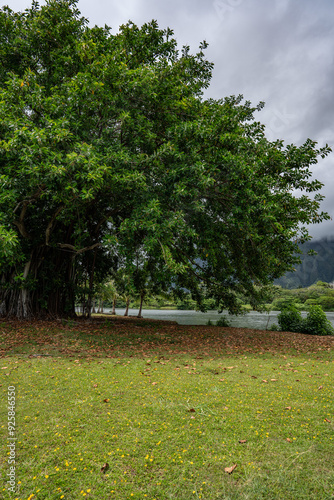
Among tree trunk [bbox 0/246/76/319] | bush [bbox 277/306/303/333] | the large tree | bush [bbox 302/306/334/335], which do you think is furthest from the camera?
bush [bbox 277/306/303/333]

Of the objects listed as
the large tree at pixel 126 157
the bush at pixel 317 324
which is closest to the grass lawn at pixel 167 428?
the large tree at pixel 126 157

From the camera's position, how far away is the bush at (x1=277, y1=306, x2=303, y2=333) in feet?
55.5

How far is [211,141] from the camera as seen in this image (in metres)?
9.13

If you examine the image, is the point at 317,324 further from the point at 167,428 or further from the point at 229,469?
the point at 229,469

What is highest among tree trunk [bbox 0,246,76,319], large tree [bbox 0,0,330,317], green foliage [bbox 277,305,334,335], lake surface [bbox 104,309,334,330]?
large tree [bbox 0,0,330,317]

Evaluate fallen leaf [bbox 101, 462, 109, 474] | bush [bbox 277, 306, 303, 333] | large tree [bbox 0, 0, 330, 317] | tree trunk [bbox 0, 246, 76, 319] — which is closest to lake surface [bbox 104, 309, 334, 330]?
bush [bbox 277, 306, 303, 333]

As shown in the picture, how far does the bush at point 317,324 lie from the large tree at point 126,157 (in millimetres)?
6184

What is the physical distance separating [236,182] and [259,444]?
7.10 metres

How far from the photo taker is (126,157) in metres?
8.09

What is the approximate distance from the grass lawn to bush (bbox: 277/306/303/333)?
9.74m

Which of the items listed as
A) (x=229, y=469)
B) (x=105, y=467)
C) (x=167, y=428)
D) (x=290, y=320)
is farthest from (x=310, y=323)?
(x=105, y=467)

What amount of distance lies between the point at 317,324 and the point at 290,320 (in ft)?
5.44

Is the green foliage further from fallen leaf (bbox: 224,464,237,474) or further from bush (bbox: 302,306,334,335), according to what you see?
fallen leaf (bbox: 224,464,237,474)

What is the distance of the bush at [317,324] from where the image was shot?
627 inches
